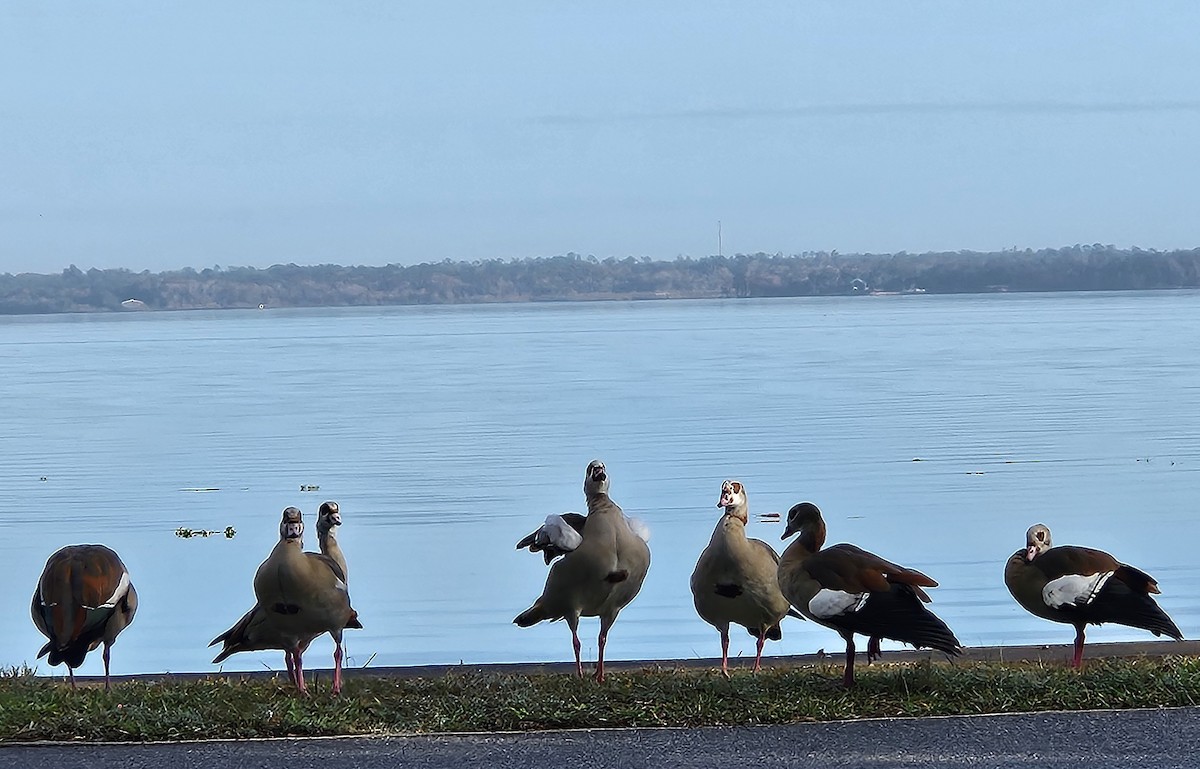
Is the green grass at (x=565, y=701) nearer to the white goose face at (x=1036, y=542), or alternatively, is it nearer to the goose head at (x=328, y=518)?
the white goose face at (x=1036, y=542)

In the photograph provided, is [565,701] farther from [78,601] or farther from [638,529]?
[78,601]

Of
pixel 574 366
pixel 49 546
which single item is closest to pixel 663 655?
pixel 49 546

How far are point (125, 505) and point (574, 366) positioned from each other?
1384 inches

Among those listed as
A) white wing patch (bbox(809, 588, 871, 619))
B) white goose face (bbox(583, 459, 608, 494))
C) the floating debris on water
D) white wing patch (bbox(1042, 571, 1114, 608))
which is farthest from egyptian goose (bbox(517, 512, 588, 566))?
the floating debris on water

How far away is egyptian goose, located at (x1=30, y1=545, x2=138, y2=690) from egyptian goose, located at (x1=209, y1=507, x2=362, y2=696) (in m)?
0.62

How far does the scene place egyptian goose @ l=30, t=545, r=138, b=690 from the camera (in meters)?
7.74

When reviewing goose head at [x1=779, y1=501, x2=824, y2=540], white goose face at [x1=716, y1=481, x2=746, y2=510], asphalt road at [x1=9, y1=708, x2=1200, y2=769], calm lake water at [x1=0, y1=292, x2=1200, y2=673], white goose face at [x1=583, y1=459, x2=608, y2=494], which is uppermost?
white goose face at [x1=583, y1=459, x2=608, y2=494]

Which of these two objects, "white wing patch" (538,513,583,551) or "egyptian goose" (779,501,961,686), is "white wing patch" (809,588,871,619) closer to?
"egyptian goose" (779,501,961,686)

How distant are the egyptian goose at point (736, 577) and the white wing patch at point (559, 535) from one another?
0.67 metres

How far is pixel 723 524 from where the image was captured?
8.15 m

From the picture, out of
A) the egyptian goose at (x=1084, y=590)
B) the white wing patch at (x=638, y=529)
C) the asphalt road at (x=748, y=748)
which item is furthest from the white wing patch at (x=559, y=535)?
the egyptian goose at (x=1084, y=590)

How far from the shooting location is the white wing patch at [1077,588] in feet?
25.2

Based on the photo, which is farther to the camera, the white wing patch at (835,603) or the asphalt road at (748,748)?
the white wing patch at (835,603)

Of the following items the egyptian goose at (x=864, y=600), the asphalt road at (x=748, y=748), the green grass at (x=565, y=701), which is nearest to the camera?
the asphalt road at (x=748, y=748)
